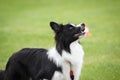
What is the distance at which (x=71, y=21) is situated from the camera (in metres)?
24.8

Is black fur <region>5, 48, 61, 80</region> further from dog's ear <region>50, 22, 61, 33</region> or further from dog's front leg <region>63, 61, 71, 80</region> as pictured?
dog's ear <region>50, 22, 61, 33</region>

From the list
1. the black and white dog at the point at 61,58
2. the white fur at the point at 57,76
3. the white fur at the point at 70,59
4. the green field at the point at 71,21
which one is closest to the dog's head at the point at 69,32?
the black and white dog at the point at 61,58

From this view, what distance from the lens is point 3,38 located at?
790 inches

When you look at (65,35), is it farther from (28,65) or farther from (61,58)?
(28,65)

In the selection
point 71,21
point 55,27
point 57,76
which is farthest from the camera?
point 71,21

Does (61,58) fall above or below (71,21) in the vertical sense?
above

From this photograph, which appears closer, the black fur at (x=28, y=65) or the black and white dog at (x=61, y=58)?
the black and white dog at (x=61, y=58)

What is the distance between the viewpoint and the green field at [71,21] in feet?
43.1

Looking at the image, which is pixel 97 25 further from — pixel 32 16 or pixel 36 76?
pixel 36 76

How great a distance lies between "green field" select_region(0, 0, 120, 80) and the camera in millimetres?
13148

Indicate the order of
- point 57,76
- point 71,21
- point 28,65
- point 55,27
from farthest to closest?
point 71,21 < point 28,65 < point 55,27 < point 57,76

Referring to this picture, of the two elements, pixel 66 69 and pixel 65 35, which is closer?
pixel 66 69

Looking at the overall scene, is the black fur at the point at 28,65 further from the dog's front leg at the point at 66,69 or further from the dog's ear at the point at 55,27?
the dog's ear at the point at 55,27

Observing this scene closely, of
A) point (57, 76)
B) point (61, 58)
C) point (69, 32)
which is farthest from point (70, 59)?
point (69, 32)
